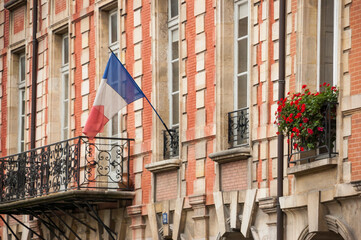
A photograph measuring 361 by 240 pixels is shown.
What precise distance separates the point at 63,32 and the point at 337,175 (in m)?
10.9

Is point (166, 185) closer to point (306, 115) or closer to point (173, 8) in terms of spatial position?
point (173, 8)

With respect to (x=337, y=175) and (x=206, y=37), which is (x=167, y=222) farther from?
(x=337, y=175)

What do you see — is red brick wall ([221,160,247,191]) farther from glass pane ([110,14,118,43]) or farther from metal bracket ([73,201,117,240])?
glass pane ([110,14,118,43])

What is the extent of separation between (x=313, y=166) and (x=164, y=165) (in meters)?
4.66

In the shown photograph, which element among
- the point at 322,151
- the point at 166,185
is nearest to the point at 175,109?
the point at 166,185

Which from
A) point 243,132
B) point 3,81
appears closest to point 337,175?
point 243,132

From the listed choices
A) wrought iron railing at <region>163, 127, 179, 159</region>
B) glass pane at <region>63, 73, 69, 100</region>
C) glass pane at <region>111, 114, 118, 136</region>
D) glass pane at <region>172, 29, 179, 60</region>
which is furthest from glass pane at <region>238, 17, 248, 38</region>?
glass pane at <region>63, 73, 69, 100</region>

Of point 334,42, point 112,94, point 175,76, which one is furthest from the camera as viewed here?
point 175,76

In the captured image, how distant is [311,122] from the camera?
1580 centimetres

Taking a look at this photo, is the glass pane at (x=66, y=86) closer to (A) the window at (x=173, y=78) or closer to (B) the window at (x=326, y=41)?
(A) the window at (x=173, y=78)

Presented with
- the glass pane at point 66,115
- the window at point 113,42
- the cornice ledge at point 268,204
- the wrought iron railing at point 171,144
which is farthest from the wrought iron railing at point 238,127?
the glass pane at point 66,115

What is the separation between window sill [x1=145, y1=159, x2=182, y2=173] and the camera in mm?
19719

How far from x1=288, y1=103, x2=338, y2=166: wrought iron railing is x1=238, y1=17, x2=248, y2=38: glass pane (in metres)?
2.92

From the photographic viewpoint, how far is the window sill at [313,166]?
1545cm
